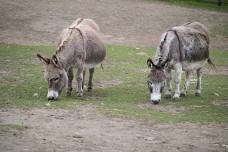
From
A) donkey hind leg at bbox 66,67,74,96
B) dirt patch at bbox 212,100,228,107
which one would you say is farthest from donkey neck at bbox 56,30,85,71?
dirt patch at bbox 212,100,228,107

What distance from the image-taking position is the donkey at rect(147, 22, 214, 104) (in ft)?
41.1

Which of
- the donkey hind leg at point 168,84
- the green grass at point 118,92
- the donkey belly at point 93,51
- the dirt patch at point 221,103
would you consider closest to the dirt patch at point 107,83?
the green grass at point 118,92

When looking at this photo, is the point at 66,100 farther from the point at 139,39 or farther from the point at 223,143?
the point at 139,39

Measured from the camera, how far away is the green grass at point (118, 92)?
1164 centimetres

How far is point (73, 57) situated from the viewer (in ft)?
42.0

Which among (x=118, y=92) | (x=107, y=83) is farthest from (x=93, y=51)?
(x=107, y=83)

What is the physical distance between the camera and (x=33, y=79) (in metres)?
14.9

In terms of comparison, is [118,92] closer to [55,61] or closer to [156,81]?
[156,81]

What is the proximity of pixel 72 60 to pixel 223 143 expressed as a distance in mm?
4492

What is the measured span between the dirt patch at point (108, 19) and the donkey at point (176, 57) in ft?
27.8

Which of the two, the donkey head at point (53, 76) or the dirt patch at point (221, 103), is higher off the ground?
the donkey head at point (53, 76)

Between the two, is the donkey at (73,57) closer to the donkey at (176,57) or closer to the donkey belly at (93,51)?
the donkey belly at (93,51)

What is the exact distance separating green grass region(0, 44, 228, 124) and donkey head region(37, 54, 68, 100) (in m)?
0.24

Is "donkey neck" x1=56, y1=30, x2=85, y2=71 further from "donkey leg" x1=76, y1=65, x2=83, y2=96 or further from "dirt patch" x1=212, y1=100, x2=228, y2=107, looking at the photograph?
"dirt patch" x1=212, y1=100, x2=228, y2=107
